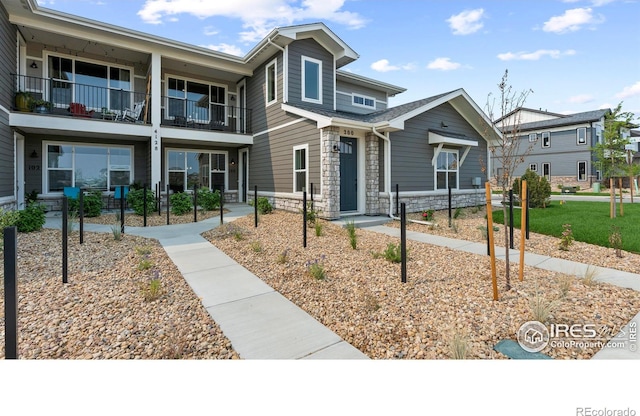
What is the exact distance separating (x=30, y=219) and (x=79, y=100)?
6.48 metres

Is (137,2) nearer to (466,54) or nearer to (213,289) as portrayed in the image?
(213,289)

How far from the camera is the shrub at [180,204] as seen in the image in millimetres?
10062

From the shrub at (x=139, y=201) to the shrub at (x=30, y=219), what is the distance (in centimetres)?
275

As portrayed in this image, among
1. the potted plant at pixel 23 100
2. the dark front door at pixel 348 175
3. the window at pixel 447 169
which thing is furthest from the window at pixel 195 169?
the window at pixel 447 169

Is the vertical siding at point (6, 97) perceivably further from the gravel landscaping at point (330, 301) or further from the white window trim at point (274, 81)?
the white window trim at point (274, 81)

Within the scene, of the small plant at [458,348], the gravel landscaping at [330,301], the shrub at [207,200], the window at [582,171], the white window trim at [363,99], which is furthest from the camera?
the window at [582,171]

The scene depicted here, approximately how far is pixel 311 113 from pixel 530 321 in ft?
24.9

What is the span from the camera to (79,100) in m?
11.1

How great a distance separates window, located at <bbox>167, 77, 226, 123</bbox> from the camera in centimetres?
1291

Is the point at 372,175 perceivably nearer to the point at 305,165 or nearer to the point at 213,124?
the point at 305,165

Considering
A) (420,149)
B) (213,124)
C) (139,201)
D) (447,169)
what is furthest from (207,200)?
(447,169)

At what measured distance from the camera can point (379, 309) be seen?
317cm

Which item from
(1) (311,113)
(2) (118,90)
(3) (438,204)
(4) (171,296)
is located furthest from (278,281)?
(2) (118,90)
